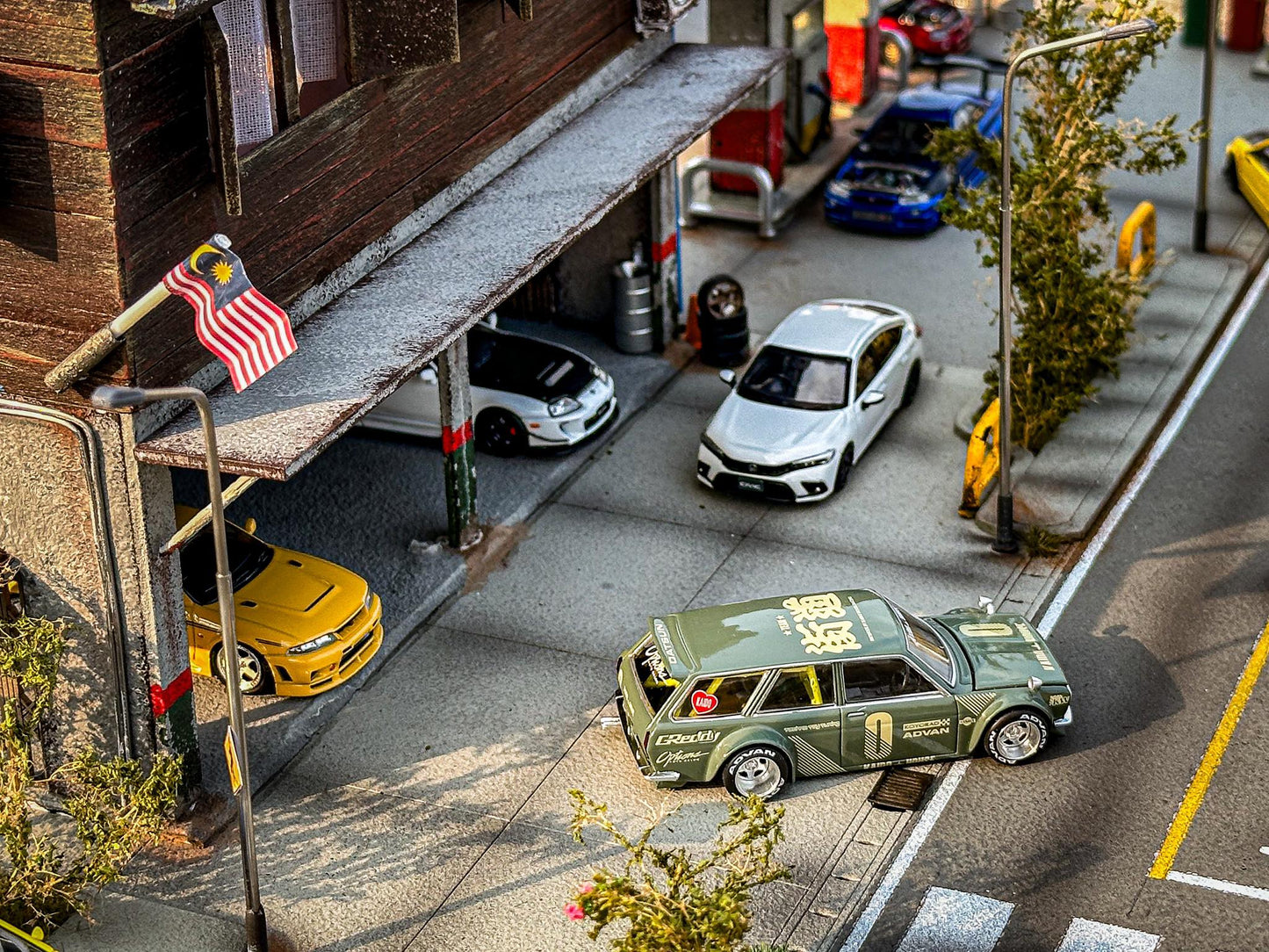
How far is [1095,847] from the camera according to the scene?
16.9 metres

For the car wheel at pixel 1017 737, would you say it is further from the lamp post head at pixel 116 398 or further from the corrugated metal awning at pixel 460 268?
the lamp post head at pixel 116 398

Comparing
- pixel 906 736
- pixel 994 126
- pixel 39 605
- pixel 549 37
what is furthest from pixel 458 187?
pixel 994 126

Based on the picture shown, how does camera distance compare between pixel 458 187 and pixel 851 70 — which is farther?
pixel 851 70

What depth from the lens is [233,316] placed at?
14.8 m

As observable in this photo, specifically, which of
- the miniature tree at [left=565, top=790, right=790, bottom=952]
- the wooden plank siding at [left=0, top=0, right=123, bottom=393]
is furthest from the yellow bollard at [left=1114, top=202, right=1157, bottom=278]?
the wooden plank siding at [left=0, top=0, right=123, bottom=393]

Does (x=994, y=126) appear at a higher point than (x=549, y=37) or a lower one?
lower

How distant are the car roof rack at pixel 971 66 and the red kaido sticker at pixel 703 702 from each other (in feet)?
63.7

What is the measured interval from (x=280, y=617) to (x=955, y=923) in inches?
305

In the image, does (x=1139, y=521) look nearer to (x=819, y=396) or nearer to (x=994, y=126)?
(x=819, y=396)

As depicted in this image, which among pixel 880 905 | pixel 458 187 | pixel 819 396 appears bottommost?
pixel 880 905

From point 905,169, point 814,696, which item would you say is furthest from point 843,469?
point 905,169

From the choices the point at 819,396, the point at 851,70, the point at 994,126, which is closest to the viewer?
the point at 819,396

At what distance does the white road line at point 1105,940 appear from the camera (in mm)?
15672

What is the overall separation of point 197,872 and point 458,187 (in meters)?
8.13
